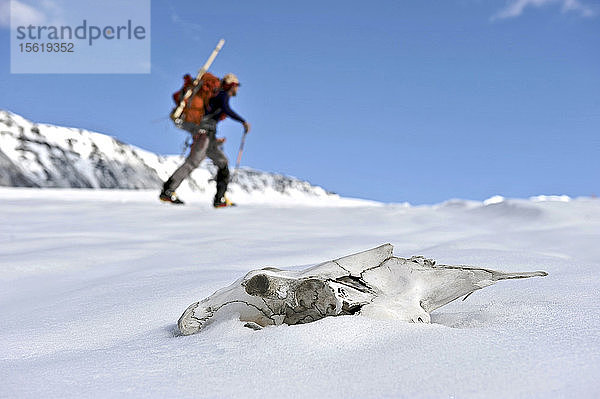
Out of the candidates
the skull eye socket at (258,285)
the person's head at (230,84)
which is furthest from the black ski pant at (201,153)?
the skull eye socket at (258,285)

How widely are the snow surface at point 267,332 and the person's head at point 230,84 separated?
3.85 m

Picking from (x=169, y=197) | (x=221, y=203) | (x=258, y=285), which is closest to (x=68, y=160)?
(x=169, y=197)

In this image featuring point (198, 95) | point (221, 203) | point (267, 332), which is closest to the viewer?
point (267, 332)

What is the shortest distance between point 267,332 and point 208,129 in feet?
20.3

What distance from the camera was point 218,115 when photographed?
23.6ft

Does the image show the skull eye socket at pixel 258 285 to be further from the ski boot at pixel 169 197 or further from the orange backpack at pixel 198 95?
the ski boot at pixel 169 197

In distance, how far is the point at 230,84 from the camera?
7.21 metres

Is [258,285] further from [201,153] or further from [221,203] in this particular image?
[221,203]

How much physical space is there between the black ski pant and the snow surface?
3.53 meters

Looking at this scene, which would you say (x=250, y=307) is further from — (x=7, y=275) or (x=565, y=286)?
(x=7, y=275)

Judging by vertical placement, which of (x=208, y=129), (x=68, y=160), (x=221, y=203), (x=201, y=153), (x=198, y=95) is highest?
(x=68, y=160)

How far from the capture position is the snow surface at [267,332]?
1.02m

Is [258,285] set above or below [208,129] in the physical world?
below

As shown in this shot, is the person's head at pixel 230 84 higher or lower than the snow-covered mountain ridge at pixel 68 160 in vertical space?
lower
